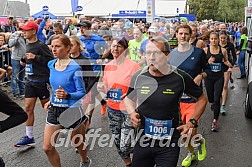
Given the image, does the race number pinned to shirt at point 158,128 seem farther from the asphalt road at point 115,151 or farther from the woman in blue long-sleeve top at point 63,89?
the asphalt road at point 115,151

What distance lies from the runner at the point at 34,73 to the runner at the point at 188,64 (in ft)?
6.34

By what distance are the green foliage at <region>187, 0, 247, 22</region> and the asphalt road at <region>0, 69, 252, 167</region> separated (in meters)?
56.7

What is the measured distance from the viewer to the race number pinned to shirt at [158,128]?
9.97 ft

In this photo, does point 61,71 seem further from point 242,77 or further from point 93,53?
point 242,77

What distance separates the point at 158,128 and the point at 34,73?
9.07 ft

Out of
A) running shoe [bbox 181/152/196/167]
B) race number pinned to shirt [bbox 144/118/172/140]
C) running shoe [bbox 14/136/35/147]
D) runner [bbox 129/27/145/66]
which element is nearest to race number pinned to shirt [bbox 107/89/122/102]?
race number pinned to shirt [bbox 144/118/172/140]

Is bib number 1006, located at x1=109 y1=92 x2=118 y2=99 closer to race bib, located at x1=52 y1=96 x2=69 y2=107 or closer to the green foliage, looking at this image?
race bib, located at x1=52 y1=96 x2=69 y2=107

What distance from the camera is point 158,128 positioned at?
304cm

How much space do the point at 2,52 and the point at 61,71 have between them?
656 cm

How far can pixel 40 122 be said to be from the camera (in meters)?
6.88

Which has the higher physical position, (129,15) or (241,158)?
(129,15)

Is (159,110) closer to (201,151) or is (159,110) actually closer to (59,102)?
(59,102)

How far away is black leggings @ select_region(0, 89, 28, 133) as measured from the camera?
8.29 ft

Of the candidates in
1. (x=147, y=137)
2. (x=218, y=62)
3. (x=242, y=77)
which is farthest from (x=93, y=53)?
(x=242, y=77)
